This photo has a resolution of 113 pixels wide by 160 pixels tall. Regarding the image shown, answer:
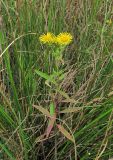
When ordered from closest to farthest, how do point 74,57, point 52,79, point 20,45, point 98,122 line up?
point 52,79, point 98,122, point 20,45, point 74,57

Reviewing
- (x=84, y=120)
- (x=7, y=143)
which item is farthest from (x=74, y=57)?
(x=7, y=143)

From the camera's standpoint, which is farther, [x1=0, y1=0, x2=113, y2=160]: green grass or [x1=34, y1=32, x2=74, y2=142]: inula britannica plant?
[x1=0, y1=0, x2=113, y2=160]: green grass

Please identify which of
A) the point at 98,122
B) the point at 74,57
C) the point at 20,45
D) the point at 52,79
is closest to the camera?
the point at 52,79

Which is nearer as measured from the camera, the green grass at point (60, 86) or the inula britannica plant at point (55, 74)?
the inula britannica plant at point (55, 74)

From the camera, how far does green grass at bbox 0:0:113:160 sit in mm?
914

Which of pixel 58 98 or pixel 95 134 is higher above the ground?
pixel 58 98

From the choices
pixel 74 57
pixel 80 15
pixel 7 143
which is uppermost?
pixel 80 15

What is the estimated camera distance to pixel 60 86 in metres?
0.84

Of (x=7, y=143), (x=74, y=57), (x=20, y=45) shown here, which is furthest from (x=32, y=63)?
(x=7, y=143)

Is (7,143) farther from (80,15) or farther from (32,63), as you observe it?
(80,15)

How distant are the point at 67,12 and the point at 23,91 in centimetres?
42

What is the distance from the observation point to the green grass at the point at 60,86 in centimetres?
91

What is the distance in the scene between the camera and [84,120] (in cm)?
97

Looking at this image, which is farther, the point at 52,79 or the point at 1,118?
the point at 1,118
